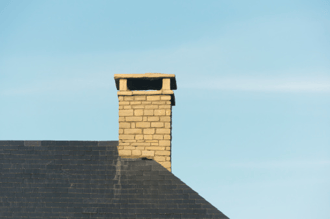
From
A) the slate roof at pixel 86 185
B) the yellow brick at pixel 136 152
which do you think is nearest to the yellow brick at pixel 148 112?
the yellow brick at pixel 136 152

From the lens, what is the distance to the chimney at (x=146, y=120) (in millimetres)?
13820

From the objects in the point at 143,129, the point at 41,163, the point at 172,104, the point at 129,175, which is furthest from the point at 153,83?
the point at 41,163

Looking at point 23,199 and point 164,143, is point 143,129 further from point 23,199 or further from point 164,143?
point 23,199

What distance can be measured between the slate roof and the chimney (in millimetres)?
349

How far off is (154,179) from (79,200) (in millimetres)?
2177

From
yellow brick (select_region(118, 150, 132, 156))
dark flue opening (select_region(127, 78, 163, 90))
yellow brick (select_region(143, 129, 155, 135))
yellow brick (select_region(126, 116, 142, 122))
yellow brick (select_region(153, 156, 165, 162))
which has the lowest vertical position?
yellow brick (select_region(153, 156, 165, 162))

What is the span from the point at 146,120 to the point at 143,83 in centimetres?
168

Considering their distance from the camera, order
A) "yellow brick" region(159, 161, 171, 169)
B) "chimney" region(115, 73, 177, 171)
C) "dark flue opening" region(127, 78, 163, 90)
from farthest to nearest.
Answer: "dark flue opening" region(127, 78, 163, 90) → "chimney" region(115, 73, 177, 171) → "yellow brick" region(159, 161, 171, 169)

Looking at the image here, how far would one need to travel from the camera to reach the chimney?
544 inches

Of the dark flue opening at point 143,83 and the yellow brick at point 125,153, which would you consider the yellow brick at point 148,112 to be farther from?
the yellow brick at point 125,153

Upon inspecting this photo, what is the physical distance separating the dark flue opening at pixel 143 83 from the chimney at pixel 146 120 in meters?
0.26

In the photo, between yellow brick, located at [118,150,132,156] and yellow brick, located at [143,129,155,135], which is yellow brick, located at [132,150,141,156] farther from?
yellow brick, located at [143,129,155,135]

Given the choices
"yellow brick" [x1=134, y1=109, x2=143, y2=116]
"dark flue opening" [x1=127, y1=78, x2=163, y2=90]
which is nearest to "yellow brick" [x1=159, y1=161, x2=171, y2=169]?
"yellow brick" [x1=134, y1=109, x2=143, y2=116]

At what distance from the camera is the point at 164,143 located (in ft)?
45.5
